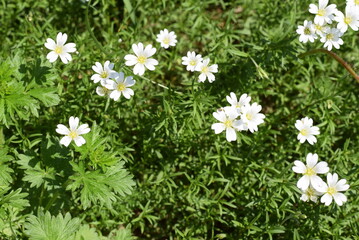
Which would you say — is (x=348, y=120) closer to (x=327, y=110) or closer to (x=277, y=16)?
(x=327, y=110)

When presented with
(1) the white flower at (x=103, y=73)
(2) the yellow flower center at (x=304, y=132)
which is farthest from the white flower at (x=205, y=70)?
(2) the yellow flower center at (x=304, y=132)

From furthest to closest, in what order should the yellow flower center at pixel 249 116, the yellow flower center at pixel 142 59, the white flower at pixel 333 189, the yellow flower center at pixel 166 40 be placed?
1. the yellow flower center at pixel 166 40
2. the yellow flower center at pixel 142 59
3. the yellow flower center at pixel 249 116
4. the white flower at pixel 333 189

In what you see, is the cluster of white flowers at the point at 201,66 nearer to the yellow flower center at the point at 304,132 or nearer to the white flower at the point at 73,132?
the yellow flower center at the point at 304,132

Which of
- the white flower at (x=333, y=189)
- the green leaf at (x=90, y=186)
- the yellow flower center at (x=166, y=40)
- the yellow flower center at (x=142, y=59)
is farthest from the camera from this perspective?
the yellow flower center at (x=166, y=40)

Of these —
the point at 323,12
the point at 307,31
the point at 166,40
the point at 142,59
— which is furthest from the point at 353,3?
the point at 142,59

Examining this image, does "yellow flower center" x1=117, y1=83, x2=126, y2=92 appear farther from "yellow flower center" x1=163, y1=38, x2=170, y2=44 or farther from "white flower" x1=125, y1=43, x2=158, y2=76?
"yellow flower center" x1=163, y1=38, x2=170, y2=44

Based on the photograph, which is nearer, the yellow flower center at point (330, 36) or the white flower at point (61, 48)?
the white flower at point (61, 48)

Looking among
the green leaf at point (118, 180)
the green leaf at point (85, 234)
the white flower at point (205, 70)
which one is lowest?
the green leaf at point (85, 234)
